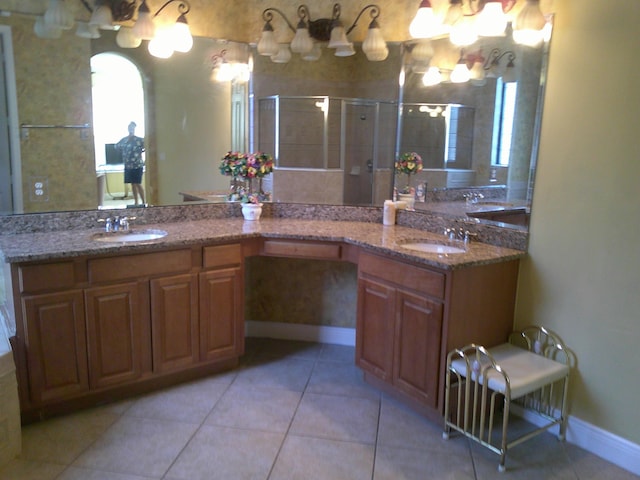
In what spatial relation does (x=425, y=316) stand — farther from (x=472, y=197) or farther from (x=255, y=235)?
(x=255, y=235)

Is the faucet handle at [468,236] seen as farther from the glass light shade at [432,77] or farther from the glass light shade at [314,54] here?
the glass light shade at [314,54]

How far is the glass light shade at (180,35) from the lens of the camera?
120 inches

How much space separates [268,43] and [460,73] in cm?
123

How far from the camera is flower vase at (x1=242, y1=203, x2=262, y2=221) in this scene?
3322 millimetres

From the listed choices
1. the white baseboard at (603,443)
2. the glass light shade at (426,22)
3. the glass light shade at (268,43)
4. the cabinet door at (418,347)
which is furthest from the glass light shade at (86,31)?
the white baseboard at (603,443)

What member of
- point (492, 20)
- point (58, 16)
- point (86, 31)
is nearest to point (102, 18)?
point (86, 31)

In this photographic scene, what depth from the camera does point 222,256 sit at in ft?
9.43

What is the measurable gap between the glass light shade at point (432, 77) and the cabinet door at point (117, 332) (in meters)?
2.02

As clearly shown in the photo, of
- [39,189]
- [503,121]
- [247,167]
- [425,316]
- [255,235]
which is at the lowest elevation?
[425,316]

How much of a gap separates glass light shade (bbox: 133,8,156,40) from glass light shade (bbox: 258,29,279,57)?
2.19 feet

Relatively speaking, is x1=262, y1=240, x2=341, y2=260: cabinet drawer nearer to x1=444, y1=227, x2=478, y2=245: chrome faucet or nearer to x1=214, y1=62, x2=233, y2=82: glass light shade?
x1=444, y1=227, x2=478, y2=245: chrome faucet

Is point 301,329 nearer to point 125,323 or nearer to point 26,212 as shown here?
point 125,323

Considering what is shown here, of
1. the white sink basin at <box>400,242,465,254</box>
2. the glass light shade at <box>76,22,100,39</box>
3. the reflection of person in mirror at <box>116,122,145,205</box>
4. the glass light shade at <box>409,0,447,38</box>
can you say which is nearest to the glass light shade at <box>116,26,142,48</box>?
the glass light shade at <box>76,22,100,39</box>

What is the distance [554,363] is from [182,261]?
6.23 ft
